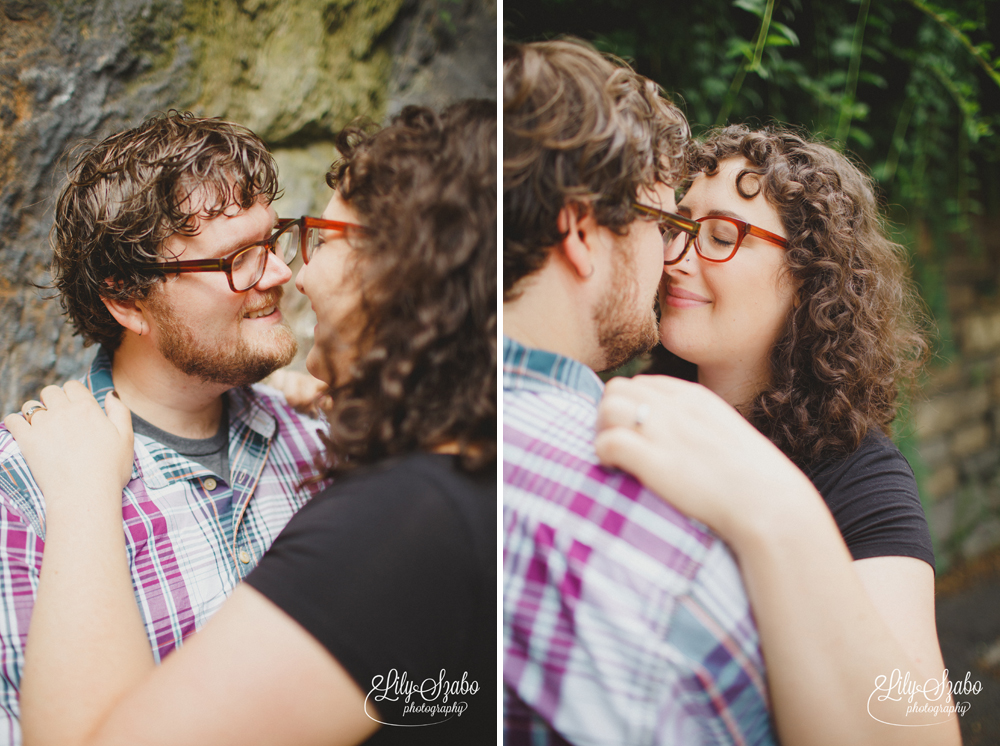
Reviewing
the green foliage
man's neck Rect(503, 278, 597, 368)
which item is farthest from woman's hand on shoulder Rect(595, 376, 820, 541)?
the green foliage

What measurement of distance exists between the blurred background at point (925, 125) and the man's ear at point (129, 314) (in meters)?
0.83

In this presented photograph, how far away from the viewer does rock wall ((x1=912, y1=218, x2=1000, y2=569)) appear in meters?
1.73

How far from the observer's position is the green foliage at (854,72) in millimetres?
1276

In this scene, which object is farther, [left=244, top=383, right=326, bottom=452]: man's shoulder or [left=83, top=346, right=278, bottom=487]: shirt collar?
[left=244, top=383, right=326, bottom=452]: man's shoulder

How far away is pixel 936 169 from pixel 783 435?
1096 mm

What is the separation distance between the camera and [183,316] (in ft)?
3.38

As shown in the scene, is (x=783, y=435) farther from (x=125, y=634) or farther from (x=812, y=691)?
(x=125, y=634)

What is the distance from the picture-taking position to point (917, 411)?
1576mm

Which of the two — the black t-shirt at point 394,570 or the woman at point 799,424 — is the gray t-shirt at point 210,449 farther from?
the woman at point 799,424

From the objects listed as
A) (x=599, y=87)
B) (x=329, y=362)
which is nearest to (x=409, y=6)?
(x=599, y=87)

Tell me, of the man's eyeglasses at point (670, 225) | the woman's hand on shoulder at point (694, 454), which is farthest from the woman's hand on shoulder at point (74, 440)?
the man's eyeglasses at point (670, 225)

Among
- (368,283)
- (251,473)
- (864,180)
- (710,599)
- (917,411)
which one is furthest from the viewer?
(917,411)

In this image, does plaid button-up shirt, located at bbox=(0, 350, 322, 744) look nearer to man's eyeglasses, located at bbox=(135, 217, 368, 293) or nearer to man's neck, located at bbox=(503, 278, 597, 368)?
→ man's eyeglasses, located at bbox=(135, 217, 368, 293)

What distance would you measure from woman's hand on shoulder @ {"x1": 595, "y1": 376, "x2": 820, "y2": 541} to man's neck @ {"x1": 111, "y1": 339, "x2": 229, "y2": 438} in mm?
746
